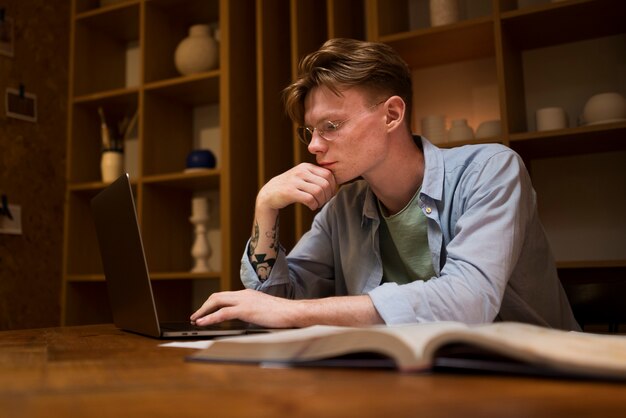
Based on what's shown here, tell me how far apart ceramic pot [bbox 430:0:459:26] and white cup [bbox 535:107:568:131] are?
1.69ft

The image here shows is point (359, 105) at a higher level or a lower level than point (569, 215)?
higher

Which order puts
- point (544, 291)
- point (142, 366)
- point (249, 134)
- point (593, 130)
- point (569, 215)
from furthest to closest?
point (249, 134) < point (569, 215) < point (593, 130) < point (544, 291) < point (142, 366)

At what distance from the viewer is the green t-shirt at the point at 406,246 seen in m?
1.42

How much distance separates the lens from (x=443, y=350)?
57cm

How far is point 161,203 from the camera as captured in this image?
2.88 metres

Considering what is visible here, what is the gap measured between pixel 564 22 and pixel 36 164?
2.50 meters

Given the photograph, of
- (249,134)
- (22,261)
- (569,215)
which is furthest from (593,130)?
(22,261)

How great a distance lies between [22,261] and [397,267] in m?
2.13

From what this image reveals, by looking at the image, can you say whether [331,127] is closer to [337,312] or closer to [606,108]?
[337,312]

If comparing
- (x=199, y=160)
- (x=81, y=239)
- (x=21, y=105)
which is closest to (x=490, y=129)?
(x=199, y=160)

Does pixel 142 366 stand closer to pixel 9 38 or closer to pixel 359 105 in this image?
pixel 359 105

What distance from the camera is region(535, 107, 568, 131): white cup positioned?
211 centimetres

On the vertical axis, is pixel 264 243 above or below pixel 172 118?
below

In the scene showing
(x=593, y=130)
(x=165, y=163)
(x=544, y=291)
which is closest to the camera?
(x=544, y=291)
